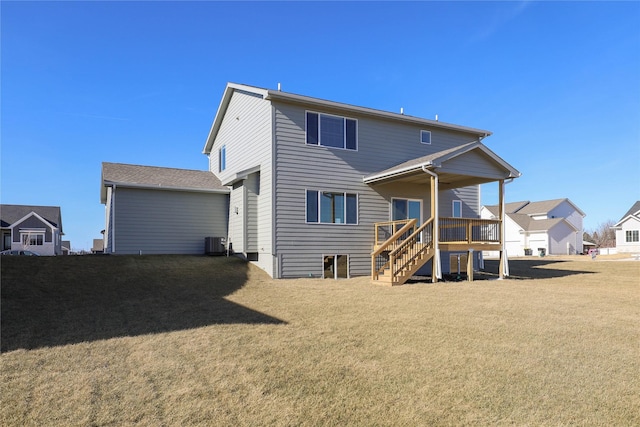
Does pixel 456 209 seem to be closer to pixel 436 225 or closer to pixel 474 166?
pixel 474 166

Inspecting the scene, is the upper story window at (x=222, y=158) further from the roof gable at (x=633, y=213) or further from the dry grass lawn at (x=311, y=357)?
the roof gable at (x=633, y=213)

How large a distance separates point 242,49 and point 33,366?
1443 cm

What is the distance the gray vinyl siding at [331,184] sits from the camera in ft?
44.5

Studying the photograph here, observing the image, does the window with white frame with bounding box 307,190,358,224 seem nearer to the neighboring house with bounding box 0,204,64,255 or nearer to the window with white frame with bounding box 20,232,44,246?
the neighboring house with bounding box 0,204,64,255

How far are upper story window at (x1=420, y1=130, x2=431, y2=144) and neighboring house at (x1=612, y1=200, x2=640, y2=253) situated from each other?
3431 cm

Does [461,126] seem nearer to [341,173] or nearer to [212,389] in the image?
[341,173]

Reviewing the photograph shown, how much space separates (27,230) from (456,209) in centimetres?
4008

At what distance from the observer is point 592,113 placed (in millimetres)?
19391

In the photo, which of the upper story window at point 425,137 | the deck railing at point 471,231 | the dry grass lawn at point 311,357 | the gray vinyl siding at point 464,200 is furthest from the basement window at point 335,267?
the upper story window at point 425,137

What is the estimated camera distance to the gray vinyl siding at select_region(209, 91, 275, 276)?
534 inches

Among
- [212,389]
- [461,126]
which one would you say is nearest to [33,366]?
[212,389]

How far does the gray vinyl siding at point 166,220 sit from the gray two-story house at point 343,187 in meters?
0.96

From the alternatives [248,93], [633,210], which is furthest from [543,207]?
[248,93]

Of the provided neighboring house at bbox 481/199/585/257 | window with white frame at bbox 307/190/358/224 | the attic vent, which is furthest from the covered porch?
neighboring house at bbox 481/199/585/257
